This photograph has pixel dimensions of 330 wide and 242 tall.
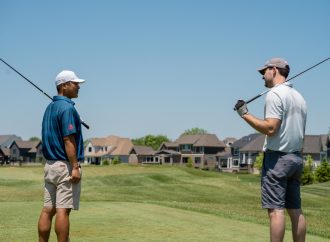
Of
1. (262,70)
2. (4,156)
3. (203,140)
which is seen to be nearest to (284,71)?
(262,70)

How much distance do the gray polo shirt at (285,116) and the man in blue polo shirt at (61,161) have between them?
7.96ft

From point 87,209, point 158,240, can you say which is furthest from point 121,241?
point 87,209

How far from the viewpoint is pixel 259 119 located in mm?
6746

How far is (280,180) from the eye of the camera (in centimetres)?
673

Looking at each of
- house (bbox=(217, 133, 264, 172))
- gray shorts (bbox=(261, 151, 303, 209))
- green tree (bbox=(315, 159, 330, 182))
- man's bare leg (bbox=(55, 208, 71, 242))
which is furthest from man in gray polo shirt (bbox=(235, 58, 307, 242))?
house (bbox=(217, 133, 264, 172))

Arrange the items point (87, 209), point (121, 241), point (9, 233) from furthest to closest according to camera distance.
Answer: point (87, 209)
point (9, 233)
point (121, 241)

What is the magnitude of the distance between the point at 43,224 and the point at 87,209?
234 inches

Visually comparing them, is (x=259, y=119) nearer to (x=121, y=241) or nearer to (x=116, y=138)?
(x=121, y=241)

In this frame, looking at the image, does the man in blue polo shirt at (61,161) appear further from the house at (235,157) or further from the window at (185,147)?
the window at (185,147)

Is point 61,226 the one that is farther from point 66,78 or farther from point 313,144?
point 313,144

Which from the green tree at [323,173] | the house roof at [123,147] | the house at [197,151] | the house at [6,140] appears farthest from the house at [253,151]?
the house at [6,140]

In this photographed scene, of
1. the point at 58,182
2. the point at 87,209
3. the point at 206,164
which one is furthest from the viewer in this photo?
the point at 206,164

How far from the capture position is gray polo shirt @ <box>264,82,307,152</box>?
672 centimetres

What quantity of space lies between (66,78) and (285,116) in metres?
2.91
